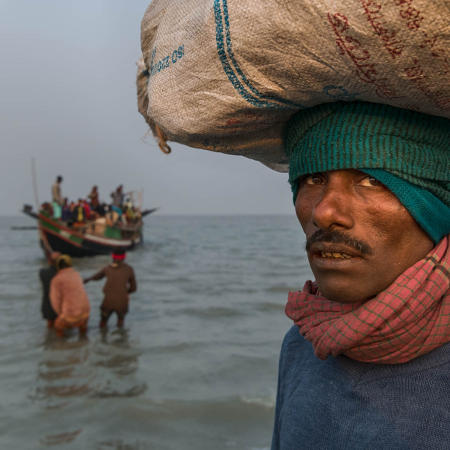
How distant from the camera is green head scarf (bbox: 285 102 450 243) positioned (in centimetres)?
98

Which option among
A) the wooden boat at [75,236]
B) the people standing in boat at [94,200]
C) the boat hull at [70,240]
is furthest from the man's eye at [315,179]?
the people standing in boat at [94,200]

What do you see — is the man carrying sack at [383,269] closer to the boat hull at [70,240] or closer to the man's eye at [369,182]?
the man's eye at [369,182]

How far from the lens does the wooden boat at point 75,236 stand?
2116 centimetres

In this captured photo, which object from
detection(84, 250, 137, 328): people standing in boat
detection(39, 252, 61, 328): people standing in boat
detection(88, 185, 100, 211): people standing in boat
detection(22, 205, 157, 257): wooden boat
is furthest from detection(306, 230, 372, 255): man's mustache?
detection(88, 185, 100, 211): people standing in boat

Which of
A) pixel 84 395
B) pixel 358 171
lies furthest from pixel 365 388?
pixel 84 395

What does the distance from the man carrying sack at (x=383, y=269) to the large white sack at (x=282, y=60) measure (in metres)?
0.08

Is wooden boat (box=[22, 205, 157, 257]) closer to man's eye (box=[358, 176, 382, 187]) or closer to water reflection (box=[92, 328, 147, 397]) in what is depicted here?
water reflection (box=[92, 328, 147, 397])

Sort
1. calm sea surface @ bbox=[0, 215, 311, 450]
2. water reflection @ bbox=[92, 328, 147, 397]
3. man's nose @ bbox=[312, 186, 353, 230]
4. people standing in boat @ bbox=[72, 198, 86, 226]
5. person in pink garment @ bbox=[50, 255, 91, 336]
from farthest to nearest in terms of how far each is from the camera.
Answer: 1. people standing in boat @ bbox=[72, 198, 86, 226]
2. person in pink garment @ bbox=[50, 255, 91, 336]
3. water reflection @ bbox=[92, 328, 147, 397]
4. calm sea surface @ bbox=[0, 215, 311, 450]
5. man's nose @ bbox=[312, 186, 353, 230]

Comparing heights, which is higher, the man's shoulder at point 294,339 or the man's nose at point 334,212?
the man's nose at point 334,212

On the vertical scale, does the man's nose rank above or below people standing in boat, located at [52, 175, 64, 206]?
above

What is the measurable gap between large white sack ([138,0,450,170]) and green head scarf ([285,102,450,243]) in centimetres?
5

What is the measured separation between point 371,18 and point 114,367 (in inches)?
267

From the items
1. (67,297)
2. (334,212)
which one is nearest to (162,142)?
(334,212)

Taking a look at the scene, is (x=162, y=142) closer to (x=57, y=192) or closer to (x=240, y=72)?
(x=240, y=72)
